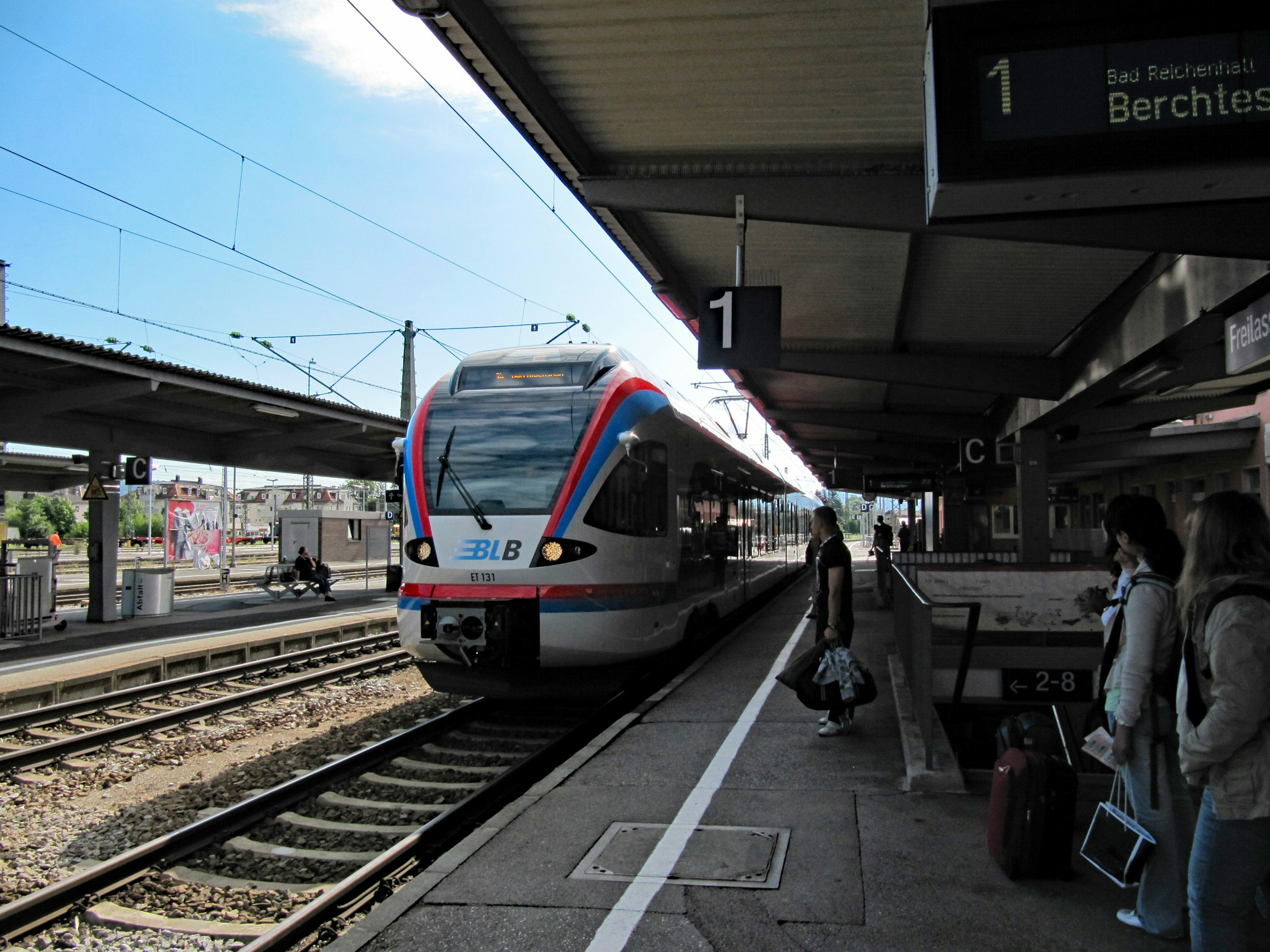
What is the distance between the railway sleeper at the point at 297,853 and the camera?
225 inches

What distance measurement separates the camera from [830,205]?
7.07 metres

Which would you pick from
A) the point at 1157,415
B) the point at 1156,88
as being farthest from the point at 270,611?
the point at 1156,88

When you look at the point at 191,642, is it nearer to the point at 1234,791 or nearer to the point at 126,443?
the point at 126,443

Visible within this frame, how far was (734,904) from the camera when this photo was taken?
396cm

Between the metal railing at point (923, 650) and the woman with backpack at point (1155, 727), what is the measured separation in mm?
1701

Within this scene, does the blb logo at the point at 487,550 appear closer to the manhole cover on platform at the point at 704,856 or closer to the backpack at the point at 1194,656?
the manhole cover on platform at the point at 704,856

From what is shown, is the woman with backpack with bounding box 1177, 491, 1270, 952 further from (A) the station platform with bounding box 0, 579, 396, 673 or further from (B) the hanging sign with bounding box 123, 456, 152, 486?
(B) the hanging sign with bounding box 123, 456, 152, 486

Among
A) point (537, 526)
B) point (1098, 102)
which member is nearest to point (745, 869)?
point (1098, 102)

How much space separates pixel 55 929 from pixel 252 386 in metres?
12.4

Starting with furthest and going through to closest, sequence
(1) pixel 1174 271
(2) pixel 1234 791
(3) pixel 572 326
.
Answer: (3) pixel 572 326, (1) pixel 1174 271, (2) pixel 1234 791

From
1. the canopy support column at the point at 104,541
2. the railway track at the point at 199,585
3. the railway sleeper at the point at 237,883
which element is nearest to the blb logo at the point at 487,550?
the railway sleeper at the point at 237,883

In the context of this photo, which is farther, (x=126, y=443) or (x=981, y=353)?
(x=126, y=443)

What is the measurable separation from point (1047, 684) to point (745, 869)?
332 centimetres

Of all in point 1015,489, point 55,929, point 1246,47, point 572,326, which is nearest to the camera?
point 1246,47
